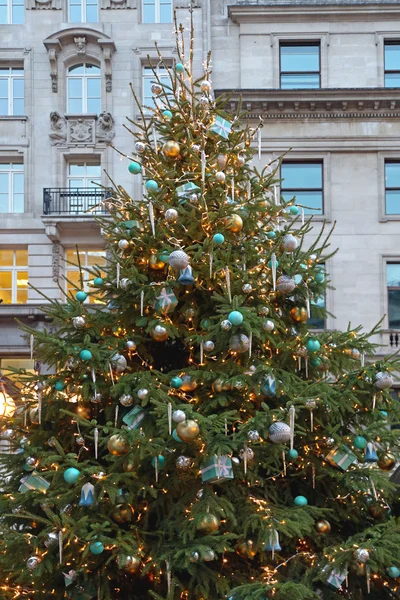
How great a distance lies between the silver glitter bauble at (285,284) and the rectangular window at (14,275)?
17.6 metres

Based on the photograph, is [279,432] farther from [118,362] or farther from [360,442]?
[118,362]

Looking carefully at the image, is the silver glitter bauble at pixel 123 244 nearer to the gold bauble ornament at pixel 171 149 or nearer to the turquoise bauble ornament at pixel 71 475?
the gold bauble ornament at pixel 171 149

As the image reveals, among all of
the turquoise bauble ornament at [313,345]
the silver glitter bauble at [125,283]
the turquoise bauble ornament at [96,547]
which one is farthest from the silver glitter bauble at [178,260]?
the turquoise bauble ornament at [96,547]

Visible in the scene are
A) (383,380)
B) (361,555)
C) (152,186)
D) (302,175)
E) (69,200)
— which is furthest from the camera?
(69,200)

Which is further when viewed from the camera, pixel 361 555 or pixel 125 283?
pixel 125 283

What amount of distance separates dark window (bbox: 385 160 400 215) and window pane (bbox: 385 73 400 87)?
2.42 metres

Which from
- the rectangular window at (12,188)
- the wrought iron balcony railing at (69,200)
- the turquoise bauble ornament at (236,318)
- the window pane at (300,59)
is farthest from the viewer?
the rectangular window at (12,188)

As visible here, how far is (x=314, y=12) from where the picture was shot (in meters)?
25.9

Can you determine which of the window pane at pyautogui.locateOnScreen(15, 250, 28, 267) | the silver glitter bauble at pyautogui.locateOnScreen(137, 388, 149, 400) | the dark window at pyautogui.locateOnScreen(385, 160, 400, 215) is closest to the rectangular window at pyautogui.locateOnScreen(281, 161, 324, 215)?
the dark window at pyautogui.locateOnScreen(385, 160, 400, 215)

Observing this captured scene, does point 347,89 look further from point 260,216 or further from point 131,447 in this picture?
point 131,447

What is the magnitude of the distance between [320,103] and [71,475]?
1873 centimetres

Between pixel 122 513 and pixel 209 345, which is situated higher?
pixel 209 345

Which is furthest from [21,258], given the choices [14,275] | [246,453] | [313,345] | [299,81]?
[246,453]

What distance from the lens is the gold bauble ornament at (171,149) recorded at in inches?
423
